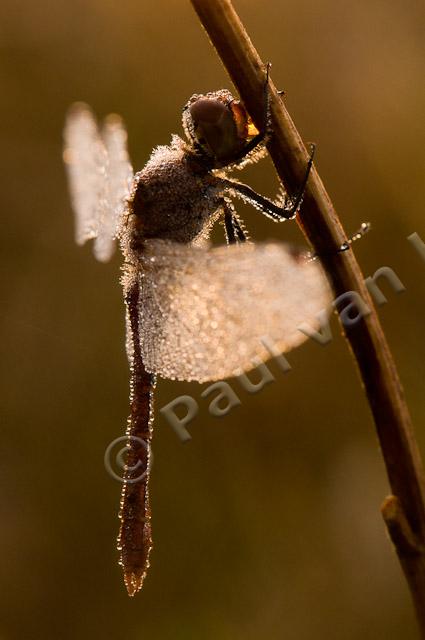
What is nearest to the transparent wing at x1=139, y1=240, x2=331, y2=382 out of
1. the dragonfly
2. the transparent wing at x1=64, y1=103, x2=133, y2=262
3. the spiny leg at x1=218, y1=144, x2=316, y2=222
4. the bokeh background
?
the dragonfly

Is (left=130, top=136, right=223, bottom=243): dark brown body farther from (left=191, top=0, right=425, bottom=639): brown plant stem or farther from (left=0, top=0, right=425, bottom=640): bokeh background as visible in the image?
(left=0, top=0, right=425, bottom=640): bokeh background

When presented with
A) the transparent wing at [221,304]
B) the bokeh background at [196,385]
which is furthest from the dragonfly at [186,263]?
the bokeh background at [196,385]

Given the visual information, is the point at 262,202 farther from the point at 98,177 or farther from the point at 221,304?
the point at 98,177

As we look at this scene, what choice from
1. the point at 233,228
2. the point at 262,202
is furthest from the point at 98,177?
the point at 262,202

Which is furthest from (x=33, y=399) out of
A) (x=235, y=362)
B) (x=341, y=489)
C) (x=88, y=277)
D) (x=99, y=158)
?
(x=235, y=362)

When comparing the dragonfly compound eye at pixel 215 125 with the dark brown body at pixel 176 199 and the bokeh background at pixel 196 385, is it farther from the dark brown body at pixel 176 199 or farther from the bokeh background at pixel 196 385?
the bokeh background at pixel 196 385

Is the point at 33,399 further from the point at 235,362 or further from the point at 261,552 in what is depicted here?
the point at 235,362
